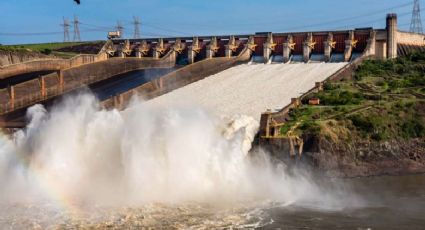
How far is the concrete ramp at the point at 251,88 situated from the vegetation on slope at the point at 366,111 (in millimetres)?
2756

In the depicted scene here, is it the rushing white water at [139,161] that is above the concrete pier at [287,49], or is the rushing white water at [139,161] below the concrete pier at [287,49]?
below

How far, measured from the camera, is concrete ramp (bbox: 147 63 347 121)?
45.2m

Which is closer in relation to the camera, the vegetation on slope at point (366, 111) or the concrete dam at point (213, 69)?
the vegetation on slope at point (366, 111)

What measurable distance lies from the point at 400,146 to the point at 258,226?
19267 millimetres

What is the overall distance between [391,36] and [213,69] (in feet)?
58.3

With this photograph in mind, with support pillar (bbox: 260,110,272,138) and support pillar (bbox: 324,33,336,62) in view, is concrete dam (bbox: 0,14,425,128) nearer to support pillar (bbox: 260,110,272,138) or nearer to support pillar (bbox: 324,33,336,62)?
support pillar (bbox: 324,33,336,62)

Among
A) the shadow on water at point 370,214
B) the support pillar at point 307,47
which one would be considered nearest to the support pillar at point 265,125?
the shadow on water at point 370,214

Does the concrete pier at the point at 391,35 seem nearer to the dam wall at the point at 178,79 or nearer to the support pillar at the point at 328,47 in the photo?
the support pillar at the point at 328,47

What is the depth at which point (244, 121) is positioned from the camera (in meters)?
37.2

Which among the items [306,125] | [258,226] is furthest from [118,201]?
[306,125]

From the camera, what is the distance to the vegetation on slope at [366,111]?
125 feet

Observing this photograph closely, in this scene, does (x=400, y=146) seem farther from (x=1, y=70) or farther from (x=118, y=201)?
(x=1, y=70)

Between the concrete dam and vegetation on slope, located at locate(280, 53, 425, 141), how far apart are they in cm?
241

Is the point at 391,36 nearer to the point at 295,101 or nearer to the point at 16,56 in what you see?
the point at 295,101
